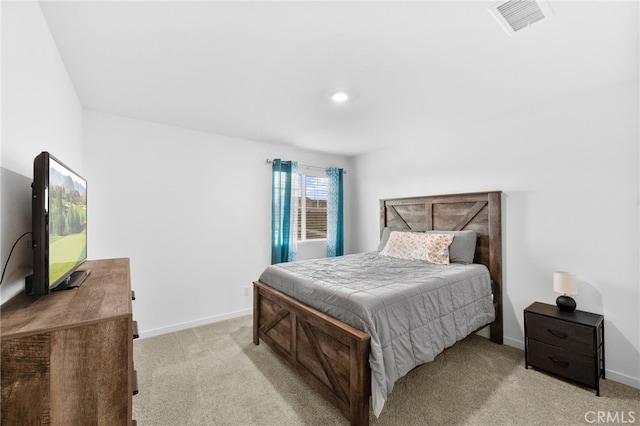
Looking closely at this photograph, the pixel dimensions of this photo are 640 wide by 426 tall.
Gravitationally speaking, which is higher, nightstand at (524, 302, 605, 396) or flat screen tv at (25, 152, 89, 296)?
flat screen tv at (25, 152, 89, 296)

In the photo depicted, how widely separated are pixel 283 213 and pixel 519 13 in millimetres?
3266

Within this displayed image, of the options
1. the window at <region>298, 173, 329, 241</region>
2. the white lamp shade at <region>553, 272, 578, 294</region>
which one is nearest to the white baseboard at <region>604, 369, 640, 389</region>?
the white lamp shade at <region>553, 272, 578, 294</region>

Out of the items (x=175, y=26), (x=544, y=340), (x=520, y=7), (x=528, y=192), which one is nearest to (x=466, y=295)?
(x=544, y=340)

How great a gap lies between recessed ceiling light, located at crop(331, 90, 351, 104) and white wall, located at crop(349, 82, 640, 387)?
67.0 inches

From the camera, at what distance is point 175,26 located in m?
1.60

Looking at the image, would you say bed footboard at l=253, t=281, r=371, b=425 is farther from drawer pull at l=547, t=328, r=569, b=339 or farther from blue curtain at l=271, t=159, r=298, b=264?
drawer pull at l=547, t=328, r=569, b=339

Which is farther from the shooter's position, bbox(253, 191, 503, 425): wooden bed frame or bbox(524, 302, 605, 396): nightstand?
bbox(524, 302, 605, 396): nightstand

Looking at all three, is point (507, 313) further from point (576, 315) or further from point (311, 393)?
point (311, 393)

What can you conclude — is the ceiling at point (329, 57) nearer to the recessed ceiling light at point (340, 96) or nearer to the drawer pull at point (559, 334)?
the recessed ceiling light at point (340, 96)

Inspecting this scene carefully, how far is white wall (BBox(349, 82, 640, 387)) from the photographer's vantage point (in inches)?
88.7

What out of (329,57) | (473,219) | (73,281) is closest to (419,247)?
(473,219)

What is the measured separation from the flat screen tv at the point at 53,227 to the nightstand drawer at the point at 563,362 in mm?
3330

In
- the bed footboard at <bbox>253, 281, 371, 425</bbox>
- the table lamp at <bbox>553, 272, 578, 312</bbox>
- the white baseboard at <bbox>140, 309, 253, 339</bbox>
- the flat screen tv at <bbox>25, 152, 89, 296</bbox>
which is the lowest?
the white baseboard at <bbox>140, 309, 253, 339</bbox>

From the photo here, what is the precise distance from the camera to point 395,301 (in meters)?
1.90
